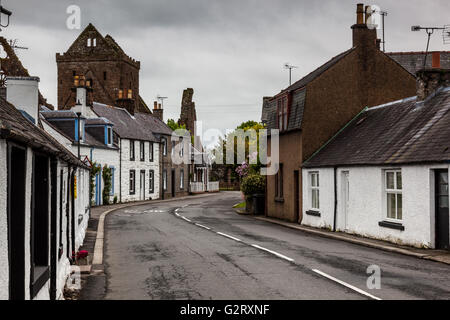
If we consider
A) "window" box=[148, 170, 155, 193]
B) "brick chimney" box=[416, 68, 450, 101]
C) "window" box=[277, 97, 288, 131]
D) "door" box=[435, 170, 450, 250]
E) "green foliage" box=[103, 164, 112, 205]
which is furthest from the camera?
"window" box=[148, 170, 155, 193]

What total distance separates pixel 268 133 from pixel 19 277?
24.4 metres

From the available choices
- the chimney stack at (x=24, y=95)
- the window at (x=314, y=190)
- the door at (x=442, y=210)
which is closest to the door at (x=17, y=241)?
the chimney stack at (x=24, y=95)

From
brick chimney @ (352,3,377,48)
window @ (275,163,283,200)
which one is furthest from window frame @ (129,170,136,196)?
brick chimney @ (352,3,377,48)

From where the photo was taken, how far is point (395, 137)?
62.6ft

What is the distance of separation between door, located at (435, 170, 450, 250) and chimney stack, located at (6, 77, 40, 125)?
1091 centimetres

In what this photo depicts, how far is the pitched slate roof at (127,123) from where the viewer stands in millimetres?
45406

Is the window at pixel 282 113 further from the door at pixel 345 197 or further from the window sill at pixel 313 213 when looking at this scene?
the door at pixel 345 197

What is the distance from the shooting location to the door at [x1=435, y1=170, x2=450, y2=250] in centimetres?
1497

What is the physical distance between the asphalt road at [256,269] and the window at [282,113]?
29.6 feet

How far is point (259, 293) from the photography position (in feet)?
29.9

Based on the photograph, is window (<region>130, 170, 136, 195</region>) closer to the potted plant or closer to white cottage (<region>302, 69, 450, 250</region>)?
the potted plant

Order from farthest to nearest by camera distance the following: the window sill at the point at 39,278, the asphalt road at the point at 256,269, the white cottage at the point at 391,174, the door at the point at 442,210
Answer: the white cottage at the point at 391,174 → the door at the point at 442,210 → the asphalt road at the point at 256,269 → the window sill at the point at 39,278

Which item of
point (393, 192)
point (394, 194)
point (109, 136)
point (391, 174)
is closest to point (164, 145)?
point (109, 136)

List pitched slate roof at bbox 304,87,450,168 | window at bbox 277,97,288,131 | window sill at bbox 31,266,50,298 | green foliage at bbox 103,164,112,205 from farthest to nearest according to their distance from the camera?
green foliage at bbox 103,164,112,205 < window at bbox 277,97,288,131 < pitched slate roof at bbox 304,87,450,168 < window sill at bbox 31,266,50,298
